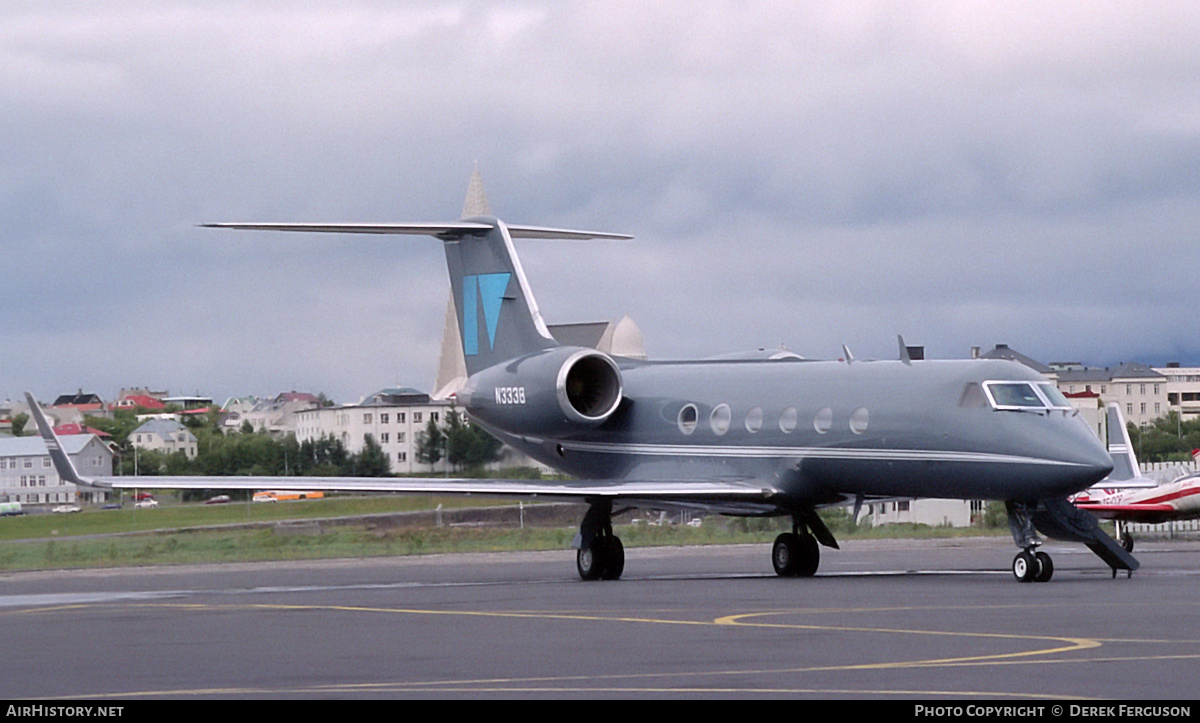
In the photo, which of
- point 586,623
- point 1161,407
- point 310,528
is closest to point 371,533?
point 310,528

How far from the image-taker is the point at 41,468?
9025 cm

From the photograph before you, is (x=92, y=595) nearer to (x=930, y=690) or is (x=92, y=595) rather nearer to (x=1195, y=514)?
(x=930, y=690)

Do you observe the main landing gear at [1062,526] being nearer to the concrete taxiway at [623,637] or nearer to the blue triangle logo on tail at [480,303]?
the concrete taxiway at [623,637]

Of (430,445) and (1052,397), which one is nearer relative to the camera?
(1052,397)

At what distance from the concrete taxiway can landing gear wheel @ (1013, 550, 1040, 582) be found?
58 centimetres

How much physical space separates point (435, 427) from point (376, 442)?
181 cm

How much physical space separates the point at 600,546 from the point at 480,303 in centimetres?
707

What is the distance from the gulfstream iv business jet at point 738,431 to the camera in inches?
1014

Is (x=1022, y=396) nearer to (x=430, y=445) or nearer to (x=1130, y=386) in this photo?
(x=430, y=445)

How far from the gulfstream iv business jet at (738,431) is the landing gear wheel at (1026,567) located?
28 millimetres

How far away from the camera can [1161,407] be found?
186250mm

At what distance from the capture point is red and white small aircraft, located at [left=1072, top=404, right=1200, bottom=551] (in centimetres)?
4166

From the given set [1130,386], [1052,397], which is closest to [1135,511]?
[1052,397]

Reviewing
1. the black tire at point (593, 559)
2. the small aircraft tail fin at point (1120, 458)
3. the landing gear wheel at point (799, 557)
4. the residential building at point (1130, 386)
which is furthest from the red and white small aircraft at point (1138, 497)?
the residential building at point (1130, 386)
